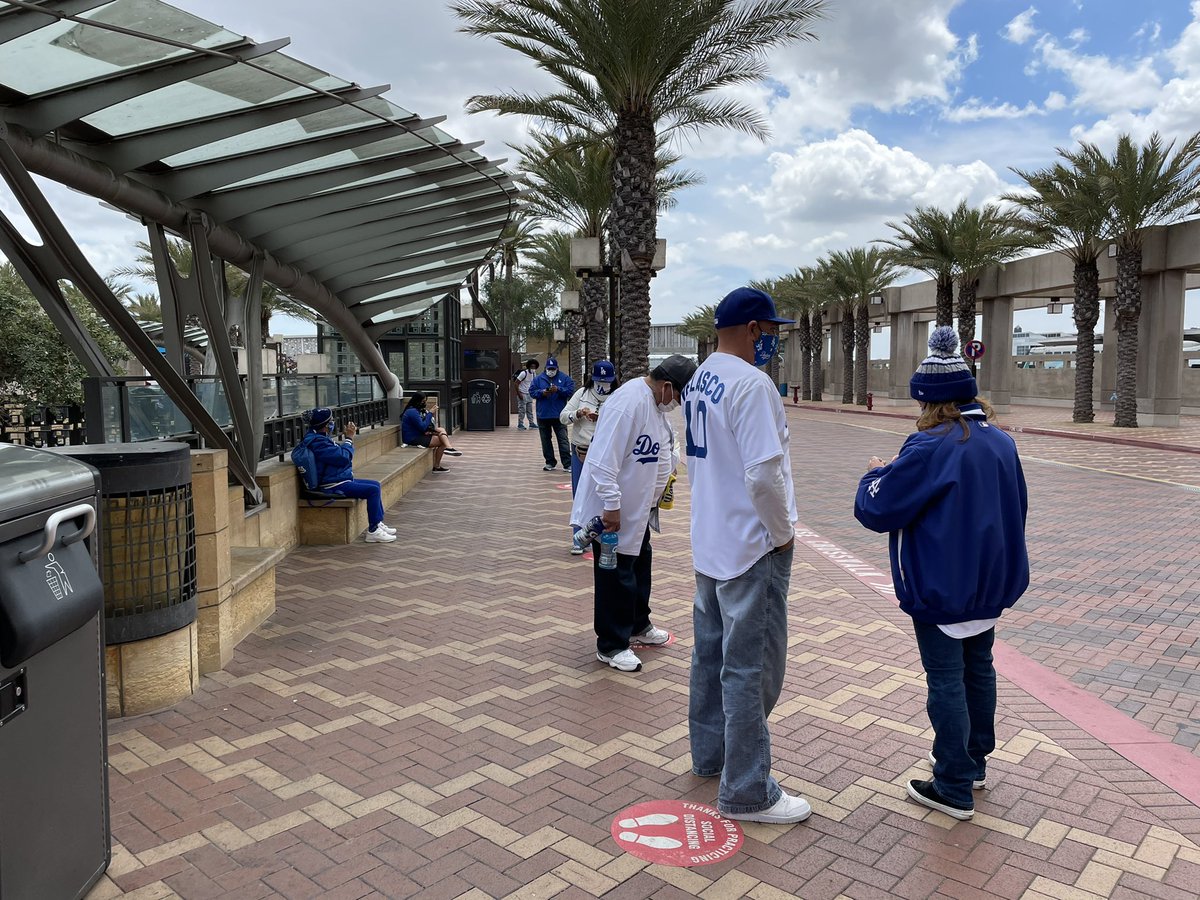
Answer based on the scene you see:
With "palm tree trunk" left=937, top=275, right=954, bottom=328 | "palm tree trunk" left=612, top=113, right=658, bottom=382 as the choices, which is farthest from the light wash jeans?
"palm tree trunk" left=937, top=275, right=954, bottom=328

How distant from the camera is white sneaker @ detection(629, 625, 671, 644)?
17.6 feet

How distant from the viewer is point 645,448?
4.83 m

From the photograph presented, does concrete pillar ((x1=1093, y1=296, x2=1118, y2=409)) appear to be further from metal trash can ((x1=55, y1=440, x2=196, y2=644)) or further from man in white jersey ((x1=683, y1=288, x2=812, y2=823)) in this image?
metal trash can ((x1=55, y1=440, x2=196, y2=644))

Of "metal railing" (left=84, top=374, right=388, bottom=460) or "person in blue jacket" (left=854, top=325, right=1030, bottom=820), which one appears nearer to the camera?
"person in blue jacket" (left=854, top=325, right=1030, bottom=820)

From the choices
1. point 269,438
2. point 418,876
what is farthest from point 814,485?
point 418,876

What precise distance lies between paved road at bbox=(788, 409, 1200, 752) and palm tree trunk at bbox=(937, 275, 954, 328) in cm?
1770

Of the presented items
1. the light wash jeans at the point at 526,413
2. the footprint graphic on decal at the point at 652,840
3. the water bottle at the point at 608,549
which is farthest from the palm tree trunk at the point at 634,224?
the light wash jeans at the point at 526,413

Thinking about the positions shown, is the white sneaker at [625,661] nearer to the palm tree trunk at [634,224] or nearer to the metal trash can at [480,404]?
the palm tree trunk at [634,224]

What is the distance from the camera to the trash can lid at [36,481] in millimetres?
2422

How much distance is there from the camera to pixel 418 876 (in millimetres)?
2975

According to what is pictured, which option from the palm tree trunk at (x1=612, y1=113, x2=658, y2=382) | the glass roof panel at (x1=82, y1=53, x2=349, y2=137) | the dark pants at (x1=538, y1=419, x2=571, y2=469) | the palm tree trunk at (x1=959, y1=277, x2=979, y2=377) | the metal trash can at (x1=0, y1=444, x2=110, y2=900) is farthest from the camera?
the palm tree trunk at (x1=959, y1=277, x2=979, y2=377)

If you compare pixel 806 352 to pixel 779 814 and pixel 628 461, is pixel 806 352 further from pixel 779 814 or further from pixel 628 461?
pixel 779 814

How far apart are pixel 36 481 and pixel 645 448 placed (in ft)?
9.61

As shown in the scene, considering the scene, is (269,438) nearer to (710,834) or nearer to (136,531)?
(136,531)
